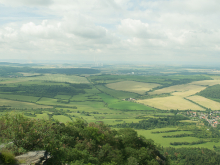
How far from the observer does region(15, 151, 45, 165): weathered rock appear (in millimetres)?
19487

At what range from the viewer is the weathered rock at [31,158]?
19487mm

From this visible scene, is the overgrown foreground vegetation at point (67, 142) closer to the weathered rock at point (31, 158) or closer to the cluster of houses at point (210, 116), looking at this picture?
the weathered rock at point (31, 158)

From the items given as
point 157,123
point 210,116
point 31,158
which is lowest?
point 157,123

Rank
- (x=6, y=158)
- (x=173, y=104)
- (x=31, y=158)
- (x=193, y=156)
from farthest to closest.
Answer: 1. (x=173, y=104)
2. (x=193, y=156)
3. (x=31, y=158)
4. (x=6, y=158)

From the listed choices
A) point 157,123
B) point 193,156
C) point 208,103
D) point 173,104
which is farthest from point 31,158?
point 208,103

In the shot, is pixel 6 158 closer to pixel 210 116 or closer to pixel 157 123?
pixel 157 123

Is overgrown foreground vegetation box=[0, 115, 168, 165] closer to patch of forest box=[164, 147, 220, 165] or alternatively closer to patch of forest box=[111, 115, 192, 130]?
patch of forest box=[164, 147, 220, 165]

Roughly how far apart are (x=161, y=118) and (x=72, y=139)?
82.4 meters

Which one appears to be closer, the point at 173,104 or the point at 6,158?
the point at 6,158

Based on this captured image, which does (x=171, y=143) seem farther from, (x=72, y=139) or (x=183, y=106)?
(x=183, y=106)

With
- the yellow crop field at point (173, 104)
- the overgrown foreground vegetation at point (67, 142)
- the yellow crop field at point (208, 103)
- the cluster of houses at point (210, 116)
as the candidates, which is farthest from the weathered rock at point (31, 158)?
the yellow crop field at point (208, 103)

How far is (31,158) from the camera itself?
20.2 meters

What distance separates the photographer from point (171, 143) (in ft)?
246

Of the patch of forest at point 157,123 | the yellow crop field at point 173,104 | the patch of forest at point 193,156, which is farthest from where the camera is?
the yellow crop field at point 173,104
